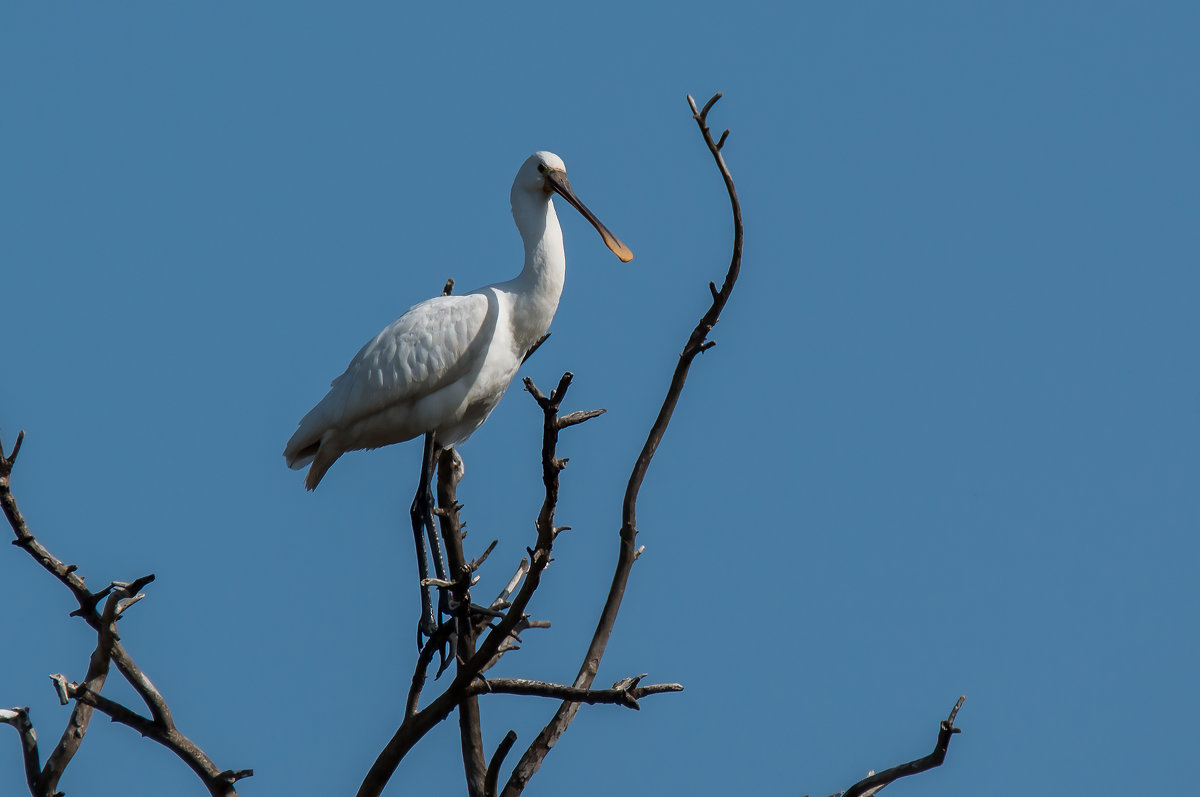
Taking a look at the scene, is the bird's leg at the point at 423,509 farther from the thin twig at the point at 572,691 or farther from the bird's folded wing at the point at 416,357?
the thin twig at the point at 572,691

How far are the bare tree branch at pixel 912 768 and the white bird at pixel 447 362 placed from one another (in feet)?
13.6

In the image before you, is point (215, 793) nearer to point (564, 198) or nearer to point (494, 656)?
point (494, 656)

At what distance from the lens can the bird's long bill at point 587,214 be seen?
1114 centimetres

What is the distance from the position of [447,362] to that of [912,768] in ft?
14.7

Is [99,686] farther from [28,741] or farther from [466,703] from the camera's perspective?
[466,703]

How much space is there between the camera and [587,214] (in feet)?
37.3

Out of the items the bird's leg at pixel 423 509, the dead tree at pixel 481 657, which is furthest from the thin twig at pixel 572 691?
the bird's leg at pixel 423 509

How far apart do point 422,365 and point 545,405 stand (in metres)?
3.95

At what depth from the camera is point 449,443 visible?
435 inches

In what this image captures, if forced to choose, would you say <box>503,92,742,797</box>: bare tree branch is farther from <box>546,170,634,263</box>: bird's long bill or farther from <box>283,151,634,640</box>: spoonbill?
<box>546,170,634,263</box>: bird's long bill

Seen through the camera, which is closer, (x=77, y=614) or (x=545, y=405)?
(x=545, y=405)

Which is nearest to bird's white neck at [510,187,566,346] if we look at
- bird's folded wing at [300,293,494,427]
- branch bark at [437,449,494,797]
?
bird's folded wing at [300,293,494,427]

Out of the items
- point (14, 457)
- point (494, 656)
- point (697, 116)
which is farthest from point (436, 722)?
point (697, 116)

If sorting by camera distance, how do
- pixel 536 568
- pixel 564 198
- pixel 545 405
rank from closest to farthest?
pixel 545 405, pixel 536 568, pixel 564 198
